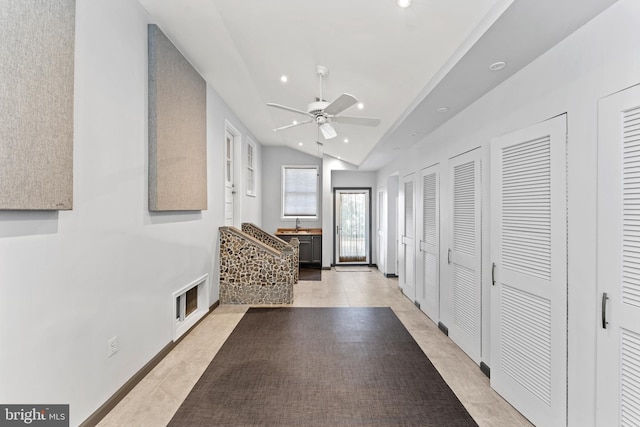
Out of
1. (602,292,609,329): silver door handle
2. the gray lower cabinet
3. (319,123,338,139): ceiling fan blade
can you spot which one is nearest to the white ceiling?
(319,123,338,139): ceiling fan blade

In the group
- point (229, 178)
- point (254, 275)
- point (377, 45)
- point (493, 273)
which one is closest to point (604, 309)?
point (493, 273)

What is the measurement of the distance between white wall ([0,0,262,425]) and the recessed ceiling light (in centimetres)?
274

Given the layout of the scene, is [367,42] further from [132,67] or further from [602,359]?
[602,359]

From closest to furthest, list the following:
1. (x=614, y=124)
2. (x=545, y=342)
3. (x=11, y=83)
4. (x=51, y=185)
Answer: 1. (x=11, y=83)
2. (x=614, y=124)
3. (x=51, y=185)
4. (x=545, y=342)

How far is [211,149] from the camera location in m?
4.35

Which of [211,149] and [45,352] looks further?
[211,149]

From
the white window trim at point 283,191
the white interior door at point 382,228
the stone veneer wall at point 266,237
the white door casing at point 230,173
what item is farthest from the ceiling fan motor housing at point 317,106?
the white window trim at point 283,191

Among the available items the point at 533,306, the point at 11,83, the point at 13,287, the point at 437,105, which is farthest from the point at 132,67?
the point at 533,306

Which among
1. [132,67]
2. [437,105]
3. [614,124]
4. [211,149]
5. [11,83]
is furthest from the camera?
[211,149]

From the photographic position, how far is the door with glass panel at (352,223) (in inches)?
321

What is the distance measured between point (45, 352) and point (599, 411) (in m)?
2.94

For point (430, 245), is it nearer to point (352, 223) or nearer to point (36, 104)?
point (36, 104)

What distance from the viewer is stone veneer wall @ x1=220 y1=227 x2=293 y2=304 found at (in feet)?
15.7

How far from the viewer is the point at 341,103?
2.94 m
